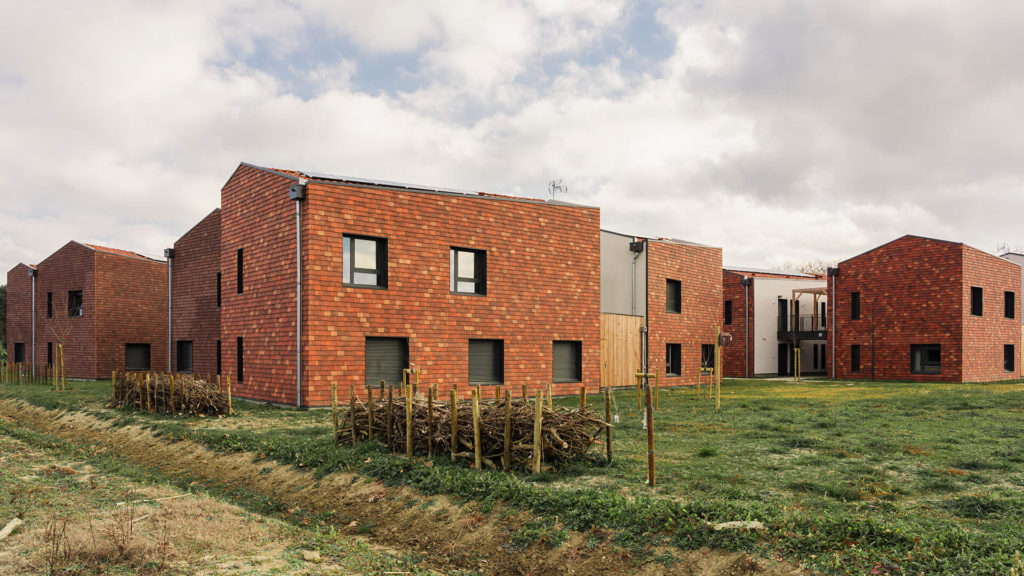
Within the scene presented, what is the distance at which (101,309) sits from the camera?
3011 cm

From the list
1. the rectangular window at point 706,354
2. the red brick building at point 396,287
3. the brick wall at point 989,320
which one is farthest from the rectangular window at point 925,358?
the red brick building at point 396,287

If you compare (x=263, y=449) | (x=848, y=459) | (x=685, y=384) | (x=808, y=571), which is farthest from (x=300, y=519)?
(x=685, y=384)

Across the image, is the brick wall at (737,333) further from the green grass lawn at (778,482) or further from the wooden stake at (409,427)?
the wooden stake at (409,427)

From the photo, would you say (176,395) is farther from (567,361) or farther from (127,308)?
(127,308)

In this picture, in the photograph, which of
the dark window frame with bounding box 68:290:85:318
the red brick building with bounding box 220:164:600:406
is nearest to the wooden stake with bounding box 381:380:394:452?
the red brick building with bounding box 220:164:600:406

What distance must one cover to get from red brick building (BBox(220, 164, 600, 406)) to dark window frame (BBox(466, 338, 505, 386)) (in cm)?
5

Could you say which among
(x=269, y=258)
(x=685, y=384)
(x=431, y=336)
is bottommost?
(x=685, y=384)

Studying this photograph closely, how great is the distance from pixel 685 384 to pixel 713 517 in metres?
21.5

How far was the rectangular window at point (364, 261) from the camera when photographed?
1733 centimetres

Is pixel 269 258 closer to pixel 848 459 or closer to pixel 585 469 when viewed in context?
pixel 585 469

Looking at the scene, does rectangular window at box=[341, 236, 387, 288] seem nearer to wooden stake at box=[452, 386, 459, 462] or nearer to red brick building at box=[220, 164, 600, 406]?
red brick building at box=[220, 164, 600, 406]

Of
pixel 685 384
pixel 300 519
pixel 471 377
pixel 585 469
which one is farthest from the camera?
pixel 685 384

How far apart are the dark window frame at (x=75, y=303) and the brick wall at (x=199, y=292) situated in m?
7.51

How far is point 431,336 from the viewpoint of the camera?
18.3 metres
